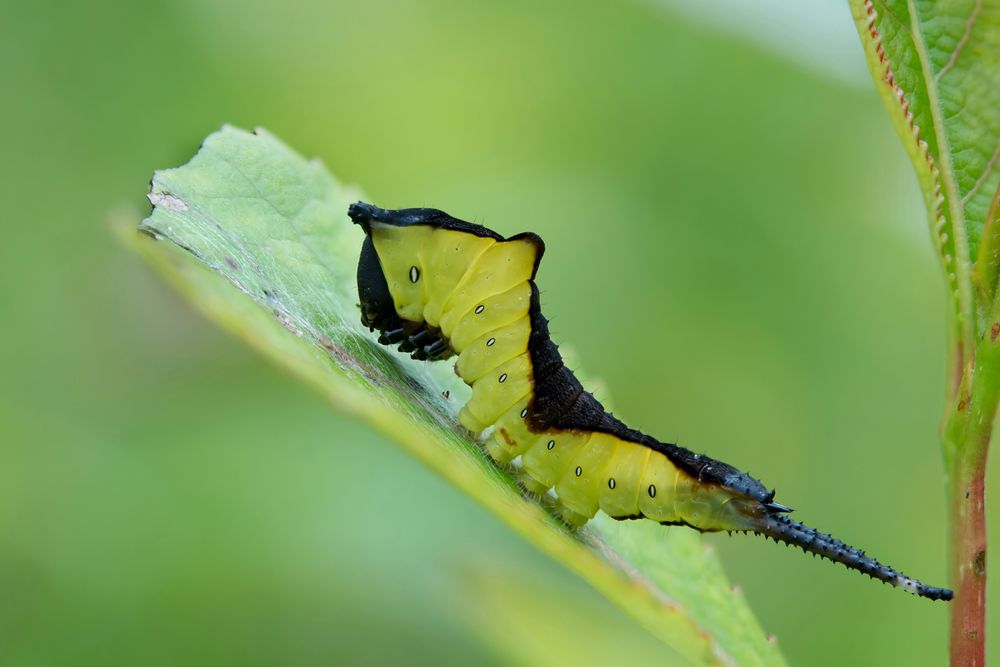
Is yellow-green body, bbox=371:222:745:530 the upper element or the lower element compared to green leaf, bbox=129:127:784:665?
upper

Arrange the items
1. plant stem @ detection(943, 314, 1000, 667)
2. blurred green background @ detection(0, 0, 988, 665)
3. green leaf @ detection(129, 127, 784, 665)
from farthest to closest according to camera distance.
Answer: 1. blurred green background @ detection(0, 0, 988, 665)
2. plant stem @ detection(943, 314, 1000, 667)
3. green leaf @ detection(129, 127, 784, 665)

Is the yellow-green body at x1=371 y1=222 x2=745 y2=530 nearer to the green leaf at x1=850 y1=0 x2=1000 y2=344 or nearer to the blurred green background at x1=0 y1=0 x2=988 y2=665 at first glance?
the blurred green background at x1=0 y1=0 x2=988 y2=665

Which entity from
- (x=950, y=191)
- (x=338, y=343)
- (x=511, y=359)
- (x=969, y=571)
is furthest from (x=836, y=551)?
(x=338, y=343)

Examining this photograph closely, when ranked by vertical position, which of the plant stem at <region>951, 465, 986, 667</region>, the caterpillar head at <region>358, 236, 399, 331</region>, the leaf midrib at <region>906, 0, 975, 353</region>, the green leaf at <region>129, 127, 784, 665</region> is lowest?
the green leaf at <region>129, 127, 784, 665</region>

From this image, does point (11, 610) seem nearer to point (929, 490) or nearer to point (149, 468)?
point (149, 468)

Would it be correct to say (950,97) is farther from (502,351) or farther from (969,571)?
(502,351)

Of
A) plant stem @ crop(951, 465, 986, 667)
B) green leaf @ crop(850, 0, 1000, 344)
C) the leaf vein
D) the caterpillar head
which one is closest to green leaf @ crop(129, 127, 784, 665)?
the caterpillar head
